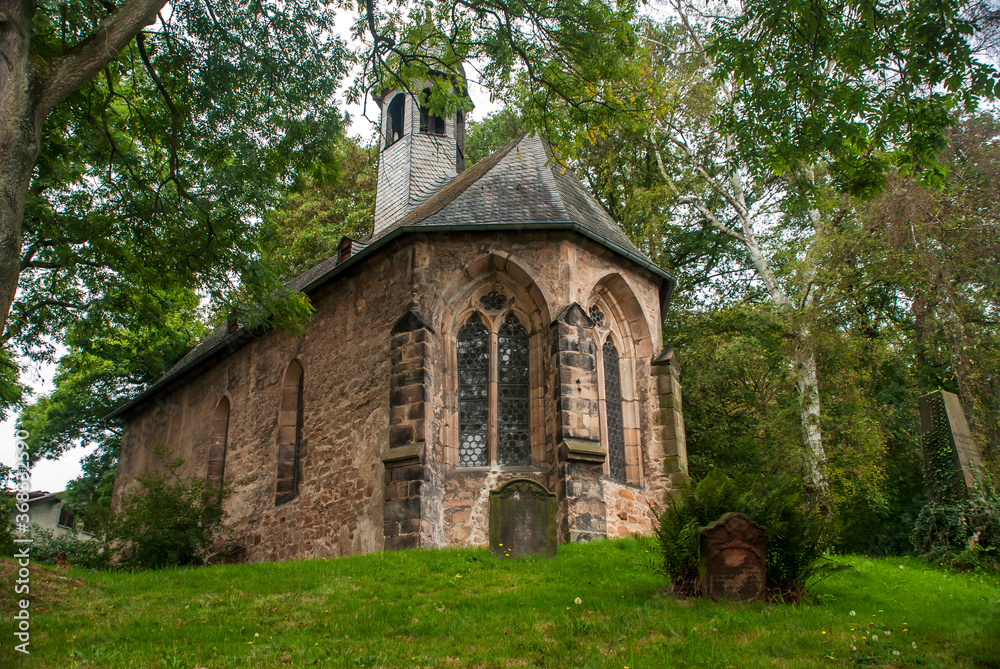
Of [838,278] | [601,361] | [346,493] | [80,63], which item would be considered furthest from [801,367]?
[80,63]

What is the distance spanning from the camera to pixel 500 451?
12.6 m

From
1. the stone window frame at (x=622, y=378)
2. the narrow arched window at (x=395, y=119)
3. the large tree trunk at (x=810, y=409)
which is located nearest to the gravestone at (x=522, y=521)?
the stone window frame at (x=622, y=378)

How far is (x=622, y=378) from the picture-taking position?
13891mm

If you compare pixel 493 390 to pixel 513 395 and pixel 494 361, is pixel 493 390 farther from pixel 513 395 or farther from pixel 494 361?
pixel 494 361

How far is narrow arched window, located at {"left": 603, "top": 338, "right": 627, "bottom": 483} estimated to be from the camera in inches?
515

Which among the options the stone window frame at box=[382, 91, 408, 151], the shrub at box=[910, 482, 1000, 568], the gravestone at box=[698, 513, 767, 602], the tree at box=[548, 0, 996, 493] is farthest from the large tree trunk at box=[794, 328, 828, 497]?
the stone window frame at box=[382, 91, 408, 151]

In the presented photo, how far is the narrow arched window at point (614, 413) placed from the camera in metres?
13.1

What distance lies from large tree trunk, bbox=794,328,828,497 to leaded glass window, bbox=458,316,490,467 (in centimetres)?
616

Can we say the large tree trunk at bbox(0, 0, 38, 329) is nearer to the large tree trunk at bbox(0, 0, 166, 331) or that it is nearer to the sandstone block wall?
the large tree trunk at bbox(0, 0, 166, 331)

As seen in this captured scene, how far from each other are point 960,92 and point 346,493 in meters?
9.83

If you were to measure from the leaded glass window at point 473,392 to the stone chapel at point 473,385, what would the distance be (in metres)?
0.02

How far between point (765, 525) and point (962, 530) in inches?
194

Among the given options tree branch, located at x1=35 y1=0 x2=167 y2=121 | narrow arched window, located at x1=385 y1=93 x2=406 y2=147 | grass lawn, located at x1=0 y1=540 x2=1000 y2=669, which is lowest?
grass lawn, located at x1=0 y1=540 x2=1000 y2=669

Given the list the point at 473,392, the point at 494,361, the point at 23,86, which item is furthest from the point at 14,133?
the point at 494,361
